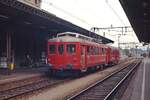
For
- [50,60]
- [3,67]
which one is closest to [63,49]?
[50,60]

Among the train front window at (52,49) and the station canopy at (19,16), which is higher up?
the station canopy at (19,16)

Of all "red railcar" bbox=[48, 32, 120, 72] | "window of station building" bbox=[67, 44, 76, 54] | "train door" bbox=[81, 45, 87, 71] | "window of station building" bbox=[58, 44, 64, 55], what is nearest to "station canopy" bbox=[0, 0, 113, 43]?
"red railcar" bbox=[48, 32, 120, 72]

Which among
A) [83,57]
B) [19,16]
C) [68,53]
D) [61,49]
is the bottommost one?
[83,57]

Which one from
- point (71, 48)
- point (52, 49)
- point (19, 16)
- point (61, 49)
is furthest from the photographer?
point (19, 16)

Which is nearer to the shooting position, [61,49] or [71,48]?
[71,48]

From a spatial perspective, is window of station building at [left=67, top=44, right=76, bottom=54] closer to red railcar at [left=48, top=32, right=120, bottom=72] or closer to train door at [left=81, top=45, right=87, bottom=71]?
red railcar at [left=48, top=32, right=120, bottom=72]

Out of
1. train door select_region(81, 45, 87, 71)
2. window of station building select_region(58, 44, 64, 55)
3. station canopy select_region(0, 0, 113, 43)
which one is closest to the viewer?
station canopy select_region(0, 0, 113, 43)

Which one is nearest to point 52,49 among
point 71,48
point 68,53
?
point 68,53

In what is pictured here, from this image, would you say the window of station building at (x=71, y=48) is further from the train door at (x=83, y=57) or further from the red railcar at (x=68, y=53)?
the train door at (x=83, y=57)

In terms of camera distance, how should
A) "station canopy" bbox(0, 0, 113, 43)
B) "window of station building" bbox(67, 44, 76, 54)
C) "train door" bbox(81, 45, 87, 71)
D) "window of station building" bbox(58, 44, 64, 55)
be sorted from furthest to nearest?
"train door" bbox(81, 45, 87, 71)
"window of station building" bbox(58, 44, 64, 55)
"window of station building" bbox(67, 44, 76, 54)
"station canopy" bbox(0, 0, 113, 43)

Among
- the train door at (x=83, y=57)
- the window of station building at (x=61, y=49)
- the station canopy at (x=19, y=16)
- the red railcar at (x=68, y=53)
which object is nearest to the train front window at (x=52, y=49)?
the red railcar at (x=68, y=53)

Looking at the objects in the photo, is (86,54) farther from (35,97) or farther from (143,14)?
(35,97)

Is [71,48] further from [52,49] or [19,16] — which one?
[19,16]

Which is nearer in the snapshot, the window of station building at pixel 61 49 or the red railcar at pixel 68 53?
the red railcar at pixel 68 53
